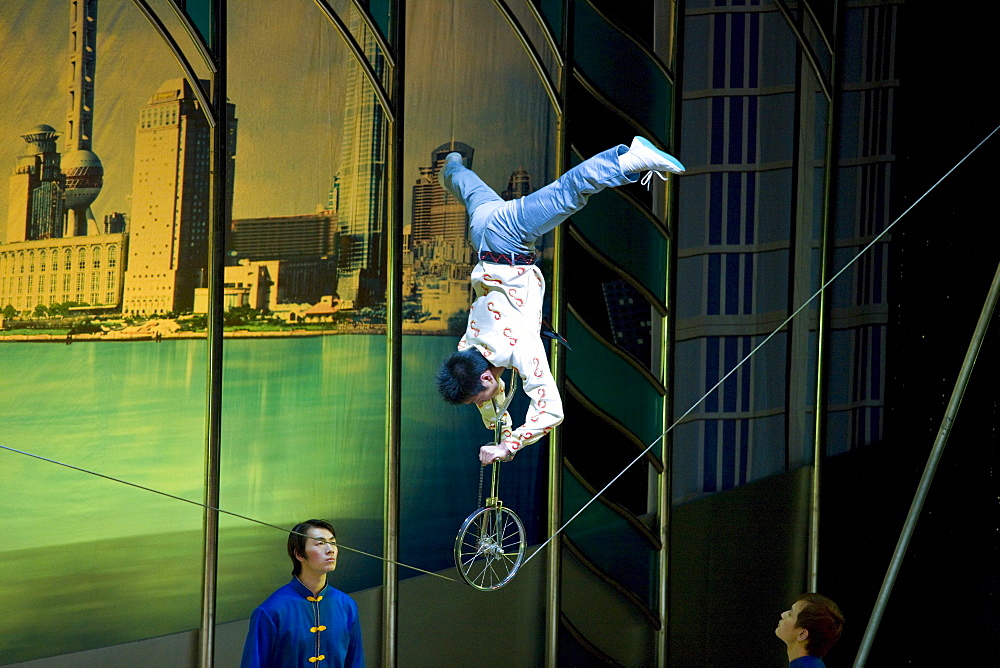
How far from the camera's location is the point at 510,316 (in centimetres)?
353

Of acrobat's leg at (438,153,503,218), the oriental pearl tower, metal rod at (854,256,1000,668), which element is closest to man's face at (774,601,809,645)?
metal rod at (854,256,1000,668)

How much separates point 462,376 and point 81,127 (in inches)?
63.3

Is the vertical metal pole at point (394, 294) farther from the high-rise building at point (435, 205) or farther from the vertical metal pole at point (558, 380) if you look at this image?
the vertical metal pole at point (558, 380)

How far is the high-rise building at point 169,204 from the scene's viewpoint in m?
3.93

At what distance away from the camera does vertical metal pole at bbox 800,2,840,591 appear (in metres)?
5.68

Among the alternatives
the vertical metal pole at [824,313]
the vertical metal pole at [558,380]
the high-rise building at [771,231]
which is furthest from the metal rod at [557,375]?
the vertical metal pole at [824,313]

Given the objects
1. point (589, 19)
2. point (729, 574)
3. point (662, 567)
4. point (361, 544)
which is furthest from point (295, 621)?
point (589, 19)

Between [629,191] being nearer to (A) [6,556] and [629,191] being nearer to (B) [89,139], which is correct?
(B) [89,139]

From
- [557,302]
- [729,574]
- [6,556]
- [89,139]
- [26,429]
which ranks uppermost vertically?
[89,139]

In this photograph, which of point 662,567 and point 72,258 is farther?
point 662,567

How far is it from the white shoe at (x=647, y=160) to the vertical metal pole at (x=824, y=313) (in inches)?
109

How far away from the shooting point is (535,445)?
5141 mm

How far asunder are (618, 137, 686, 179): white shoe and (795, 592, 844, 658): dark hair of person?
1.56 meters

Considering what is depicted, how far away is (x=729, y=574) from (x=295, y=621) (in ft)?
8.80
